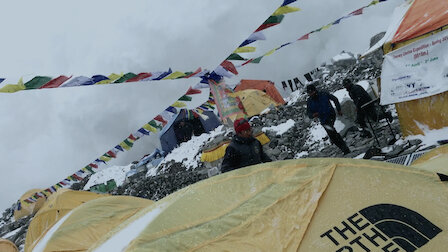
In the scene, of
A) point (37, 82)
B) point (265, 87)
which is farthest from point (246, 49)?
point (265, 87)

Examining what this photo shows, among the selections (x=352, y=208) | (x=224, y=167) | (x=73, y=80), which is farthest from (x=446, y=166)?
(x=73, y=80)

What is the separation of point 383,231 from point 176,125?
826 inches

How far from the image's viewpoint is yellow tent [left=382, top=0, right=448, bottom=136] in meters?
5.94

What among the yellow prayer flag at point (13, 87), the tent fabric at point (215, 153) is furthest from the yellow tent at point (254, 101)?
the yellow prayer flag at point (13, 87)

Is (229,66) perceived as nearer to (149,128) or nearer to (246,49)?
(246,49)

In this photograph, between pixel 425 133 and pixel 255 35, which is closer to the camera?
pixel 425 133

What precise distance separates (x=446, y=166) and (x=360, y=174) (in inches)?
41.9

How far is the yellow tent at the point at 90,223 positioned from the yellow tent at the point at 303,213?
2730mm

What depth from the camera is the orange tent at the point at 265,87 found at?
21.7 meters

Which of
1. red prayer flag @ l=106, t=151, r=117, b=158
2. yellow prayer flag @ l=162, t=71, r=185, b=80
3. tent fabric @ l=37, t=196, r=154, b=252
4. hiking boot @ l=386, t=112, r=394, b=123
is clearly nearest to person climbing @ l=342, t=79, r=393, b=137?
hiking boot @ l=386, t=112, r=394, b=123

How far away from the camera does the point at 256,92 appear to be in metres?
20.3

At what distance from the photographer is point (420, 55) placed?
244 inches

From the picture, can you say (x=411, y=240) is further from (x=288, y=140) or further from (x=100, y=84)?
(x=288, y=140)

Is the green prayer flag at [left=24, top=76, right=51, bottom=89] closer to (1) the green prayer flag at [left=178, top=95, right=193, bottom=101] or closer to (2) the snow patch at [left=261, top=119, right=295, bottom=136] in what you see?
(1) the green prayer flag at [left=178, top=95, right=193, bottom=101]
